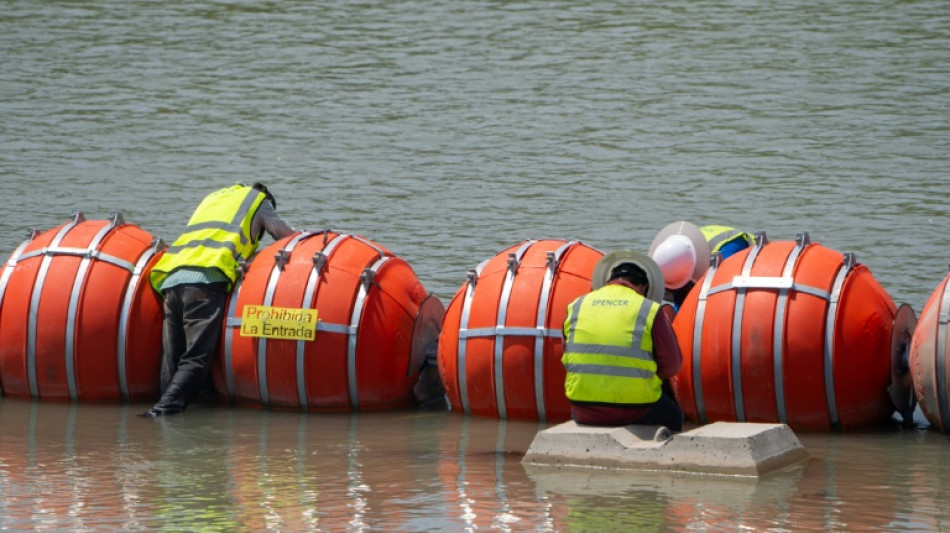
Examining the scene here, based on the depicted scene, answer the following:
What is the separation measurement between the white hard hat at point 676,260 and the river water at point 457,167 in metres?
1.64

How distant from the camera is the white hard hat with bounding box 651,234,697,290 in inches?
456

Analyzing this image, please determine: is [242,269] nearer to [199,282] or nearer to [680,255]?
[199,282]

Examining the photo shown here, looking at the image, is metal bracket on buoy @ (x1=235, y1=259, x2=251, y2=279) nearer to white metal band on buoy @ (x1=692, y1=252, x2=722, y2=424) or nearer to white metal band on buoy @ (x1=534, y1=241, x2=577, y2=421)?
white metal band on buoy @ (x1=534, y1=241, x2=577, y2=421)

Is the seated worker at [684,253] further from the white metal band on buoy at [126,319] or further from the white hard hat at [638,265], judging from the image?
the white metal band on buoy at [126,319]

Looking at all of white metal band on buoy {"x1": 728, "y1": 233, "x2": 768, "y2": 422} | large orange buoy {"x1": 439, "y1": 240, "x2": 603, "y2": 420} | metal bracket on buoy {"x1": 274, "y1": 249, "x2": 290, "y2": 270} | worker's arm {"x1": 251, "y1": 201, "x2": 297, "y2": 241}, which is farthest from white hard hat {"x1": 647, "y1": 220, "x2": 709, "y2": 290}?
worker's arm {"x1": 251, "y1": 201, "x2": 297, "y2": 241}

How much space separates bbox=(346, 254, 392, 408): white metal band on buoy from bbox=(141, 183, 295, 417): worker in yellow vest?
0.96 m

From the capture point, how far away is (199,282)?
11.6 metres

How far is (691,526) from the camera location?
8.23 metres

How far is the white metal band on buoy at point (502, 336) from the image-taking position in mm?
11023

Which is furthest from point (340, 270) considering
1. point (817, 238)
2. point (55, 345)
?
point (817, 238)

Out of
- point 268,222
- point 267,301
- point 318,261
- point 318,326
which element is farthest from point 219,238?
point 318,326

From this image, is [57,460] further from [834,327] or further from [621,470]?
[834,327]

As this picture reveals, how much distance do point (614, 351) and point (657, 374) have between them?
0.35 metres

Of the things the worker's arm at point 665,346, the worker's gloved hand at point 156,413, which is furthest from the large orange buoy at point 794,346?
the worker's gloved hand at point 156,413
